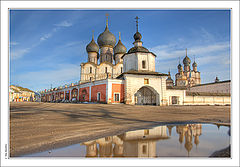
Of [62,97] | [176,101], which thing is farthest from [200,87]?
[62,97]

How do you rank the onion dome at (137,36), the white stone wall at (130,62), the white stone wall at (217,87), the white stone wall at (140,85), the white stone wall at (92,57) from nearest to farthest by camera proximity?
1. the white stone wall at (140,85)
2. the white stone wall at (130,62)
3. the onion dome at (137,36)
4. the white stone wall at (217,87)
5. the white stone wall at (92,57)

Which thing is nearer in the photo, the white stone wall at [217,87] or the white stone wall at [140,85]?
the white stone wall at [140,85]

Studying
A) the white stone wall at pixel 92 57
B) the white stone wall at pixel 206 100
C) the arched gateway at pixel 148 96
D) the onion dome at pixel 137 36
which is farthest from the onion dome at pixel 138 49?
the white stone wall at pixel 92 57

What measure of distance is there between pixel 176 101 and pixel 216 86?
19967 millimetres

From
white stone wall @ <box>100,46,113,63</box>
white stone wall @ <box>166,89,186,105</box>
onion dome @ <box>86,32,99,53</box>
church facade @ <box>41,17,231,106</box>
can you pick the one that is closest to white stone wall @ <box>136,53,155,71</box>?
church facade @ <box>41,17,231,106</box>

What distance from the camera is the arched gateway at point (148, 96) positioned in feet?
64.4

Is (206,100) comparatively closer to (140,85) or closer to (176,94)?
(176,94)

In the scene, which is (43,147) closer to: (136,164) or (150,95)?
(136,164)

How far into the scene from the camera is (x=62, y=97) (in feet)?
99.5

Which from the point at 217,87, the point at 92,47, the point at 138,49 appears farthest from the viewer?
the point at 92,47

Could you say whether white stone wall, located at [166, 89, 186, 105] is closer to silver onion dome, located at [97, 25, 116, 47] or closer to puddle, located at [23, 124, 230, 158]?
puddle, located at [23, 124, 230, 158]

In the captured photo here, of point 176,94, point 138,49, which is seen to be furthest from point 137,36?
point 176,94

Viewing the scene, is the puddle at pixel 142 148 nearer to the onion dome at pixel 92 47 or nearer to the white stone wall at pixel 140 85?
the white stone wall at pixel 140 85

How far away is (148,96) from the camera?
21.6 meters
